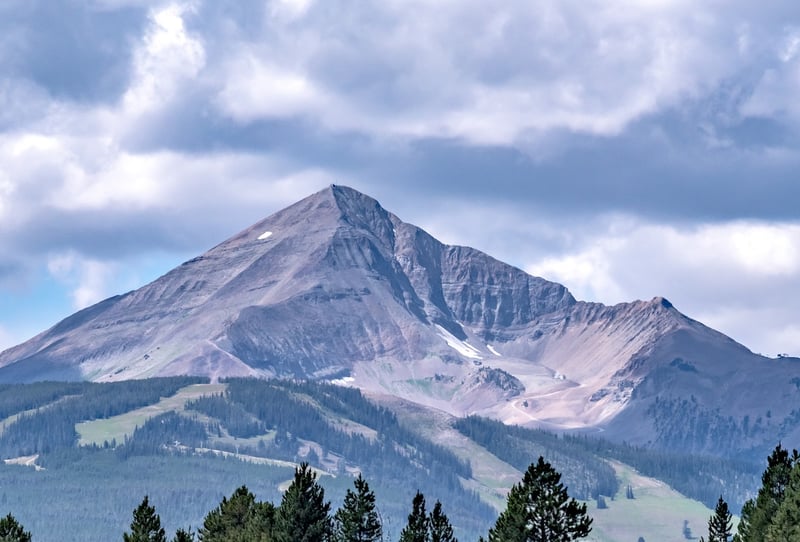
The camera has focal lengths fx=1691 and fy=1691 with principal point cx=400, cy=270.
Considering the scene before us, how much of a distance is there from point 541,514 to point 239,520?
144 ft

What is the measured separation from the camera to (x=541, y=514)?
5536 inches

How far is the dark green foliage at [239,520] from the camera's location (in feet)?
536

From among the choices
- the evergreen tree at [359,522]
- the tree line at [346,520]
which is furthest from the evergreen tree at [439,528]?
the evergreen tree at [359,522]

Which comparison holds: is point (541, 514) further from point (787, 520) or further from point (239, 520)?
point (239, 520)

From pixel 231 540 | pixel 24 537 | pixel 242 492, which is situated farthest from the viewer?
pixel 242 492

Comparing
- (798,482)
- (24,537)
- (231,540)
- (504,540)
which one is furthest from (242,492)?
(798,482)

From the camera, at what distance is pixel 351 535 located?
564 ft

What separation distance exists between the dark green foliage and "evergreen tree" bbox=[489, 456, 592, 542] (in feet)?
93.0

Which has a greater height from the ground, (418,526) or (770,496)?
(770,496)

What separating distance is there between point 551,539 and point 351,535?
1456 inches

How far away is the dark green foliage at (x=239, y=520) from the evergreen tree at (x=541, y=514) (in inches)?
1117

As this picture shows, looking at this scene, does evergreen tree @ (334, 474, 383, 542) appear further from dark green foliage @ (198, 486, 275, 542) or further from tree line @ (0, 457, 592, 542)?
dark green foliage @ (198, 486, 275, 542)

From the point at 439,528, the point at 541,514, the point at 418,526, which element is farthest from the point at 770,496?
the point at 541,514

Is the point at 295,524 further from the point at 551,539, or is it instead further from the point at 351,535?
the point at 551,539
